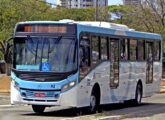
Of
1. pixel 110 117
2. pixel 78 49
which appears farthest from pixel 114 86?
pixel 110 117

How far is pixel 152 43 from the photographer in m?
24.2

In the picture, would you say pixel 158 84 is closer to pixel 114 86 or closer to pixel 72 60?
pixel 114 86

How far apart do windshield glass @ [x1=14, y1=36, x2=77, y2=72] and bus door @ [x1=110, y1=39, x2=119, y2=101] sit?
355 centimetres

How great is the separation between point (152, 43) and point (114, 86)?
16.9 feet

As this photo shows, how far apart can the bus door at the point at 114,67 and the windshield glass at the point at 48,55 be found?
355 cm

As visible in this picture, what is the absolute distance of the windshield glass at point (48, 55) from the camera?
1595 centimetres

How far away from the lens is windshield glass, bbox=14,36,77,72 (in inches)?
628

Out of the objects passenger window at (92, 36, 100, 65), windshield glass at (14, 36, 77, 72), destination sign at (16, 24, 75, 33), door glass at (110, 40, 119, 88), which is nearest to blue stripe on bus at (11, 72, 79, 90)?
windshield glass at (14, 36, 77, 72)

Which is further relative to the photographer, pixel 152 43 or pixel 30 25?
pixel 152 43

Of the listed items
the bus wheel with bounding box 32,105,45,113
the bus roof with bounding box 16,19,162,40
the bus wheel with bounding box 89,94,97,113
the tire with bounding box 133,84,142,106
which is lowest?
the tire with bounding box 133,84,142,106

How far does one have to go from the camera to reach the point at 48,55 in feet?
52.4

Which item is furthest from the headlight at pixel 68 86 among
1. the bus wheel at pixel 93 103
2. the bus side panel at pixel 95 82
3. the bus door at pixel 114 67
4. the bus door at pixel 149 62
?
the bus door at pixel 149 62

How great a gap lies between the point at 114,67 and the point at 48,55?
437 cm

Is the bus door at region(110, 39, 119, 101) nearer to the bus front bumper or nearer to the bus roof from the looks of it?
the bus roof
